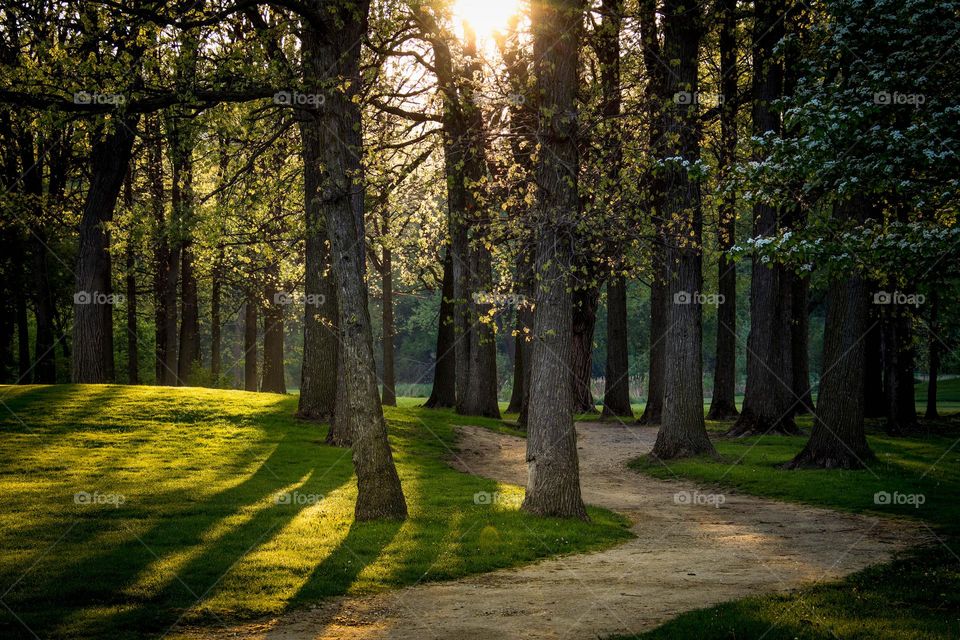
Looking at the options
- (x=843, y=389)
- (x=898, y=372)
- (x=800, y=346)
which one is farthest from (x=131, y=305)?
(x=898, y=372)

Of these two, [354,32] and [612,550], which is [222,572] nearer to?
[612,550]

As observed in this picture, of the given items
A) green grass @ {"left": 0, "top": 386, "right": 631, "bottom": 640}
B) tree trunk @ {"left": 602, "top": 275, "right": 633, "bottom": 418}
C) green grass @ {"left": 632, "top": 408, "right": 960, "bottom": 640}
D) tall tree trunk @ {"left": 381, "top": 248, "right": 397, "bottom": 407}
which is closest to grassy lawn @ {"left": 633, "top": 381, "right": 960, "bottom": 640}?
green grass @ {"left": 632, "top": 408, "right": 960, "bottom": 640}

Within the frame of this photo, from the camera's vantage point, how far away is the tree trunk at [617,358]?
33.1 metres

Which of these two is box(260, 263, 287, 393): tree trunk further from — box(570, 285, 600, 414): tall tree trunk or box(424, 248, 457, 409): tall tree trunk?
box(570, 285, 600, 414): tall tree trunk

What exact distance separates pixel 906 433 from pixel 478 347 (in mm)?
15168

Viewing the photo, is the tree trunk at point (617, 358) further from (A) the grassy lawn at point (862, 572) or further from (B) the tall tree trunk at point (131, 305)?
(B) the tall tree trunk at point (131, 305)

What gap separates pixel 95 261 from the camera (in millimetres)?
23781

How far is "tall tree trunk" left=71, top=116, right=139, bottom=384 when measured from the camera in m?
23.5

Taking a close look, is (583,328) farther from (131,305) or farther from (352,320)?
(131,305)

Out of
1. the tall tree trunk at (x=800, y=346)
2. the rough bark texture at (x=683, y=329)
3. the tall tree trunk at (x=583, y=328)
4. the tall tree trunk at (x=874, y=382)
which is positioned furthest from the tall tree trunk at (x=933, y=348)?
the rough bark texture at (x=683, y=329)

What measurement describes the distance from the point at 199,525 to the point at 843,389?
1420cm

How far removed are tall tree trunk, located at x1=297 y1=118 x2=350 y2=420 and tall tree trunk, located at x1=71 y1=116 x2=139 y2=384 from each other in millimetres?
6846

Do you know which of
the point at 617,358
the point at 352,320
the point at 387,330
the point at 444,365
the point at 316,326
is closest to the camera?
the point at 352,320

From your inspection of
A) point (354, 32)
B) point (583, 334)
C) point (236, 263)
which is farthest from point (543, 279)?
point (236, 263)
